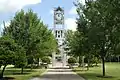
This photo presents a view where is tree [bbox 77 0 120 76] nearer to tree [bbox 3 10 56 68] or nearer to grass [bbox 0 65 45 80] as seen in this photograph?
tree [bbox 3 10 56 68]

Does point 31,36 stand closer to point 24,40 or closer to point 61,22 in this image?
point 24,40

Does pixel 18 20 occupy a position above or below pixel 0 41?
above

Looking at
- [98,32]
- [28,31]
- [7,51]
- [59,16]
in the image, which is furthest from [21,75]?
[59,16]

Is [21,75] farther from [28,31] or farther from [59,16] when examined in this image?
[59,16]

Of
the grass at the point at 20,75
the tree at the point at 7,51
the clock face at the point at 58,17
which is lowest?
the grass at the point at 20,75

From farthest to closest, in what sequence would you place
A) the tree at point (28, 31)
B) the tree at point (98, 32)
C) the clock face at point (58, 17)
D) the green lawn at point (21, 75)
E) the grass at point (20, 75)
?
the clock face at point (58, 17)
the tree at point (28, 31)
the green lawn at point (21, 75)
the grass at point (20, 75)
the tree at point (98, 32)

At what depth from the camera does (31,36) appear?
40.6m

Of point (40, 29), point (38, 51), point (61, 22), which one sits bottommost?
point (38, 51)

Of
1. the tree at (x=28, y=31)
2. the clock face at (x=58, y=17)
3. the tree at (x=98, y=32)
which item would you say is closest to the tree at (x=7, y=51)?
the tree at (x=28, y=31)

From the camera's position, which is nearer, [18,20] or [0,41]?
[0,41]

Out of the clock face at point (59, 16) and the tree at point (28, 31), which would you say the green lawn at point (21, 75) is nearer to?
the tree at point (28, 31)

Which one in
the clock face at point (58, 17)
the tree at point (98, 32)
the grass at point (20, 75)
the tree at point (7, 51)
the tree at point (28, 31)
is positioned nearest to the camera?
the tree at point (7, 51)

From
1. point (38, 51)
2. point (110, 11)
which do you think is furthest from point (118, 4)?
point (38, 51)

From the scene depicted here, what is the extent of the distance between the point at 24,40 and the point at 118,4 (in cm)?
2245
